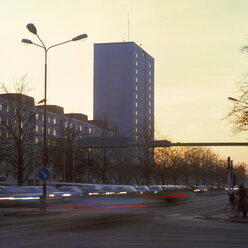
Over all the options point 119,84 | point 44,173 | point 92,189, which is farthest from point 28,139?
point 119,84

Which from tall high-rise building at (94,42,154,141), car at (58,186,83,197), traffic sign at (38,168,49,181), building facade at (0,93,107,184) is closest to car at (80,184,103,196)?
car at (58,186,83,197)

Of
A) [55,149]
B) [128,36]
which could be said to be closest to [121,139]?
[55,149]

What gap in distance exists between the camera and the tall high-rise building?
6417 inches

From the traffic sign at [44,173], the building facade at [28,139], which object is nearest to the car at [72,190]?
the building facade at [28,139]

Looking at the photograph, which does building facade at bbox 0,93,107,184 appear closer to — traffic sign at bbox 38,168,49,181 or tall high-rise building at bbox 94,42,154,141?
traffic sign at bbox 38,168,49,181

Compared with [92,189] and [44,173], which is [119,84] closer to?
[92,189]

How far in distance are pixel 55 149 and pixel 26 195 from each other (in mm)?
27153

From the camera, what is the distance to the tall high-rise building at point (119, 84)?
163000 mm

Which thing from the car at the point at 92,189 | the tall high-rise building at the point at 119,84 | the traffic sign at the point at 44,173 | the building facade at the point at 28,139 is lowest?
the car at the point at 92,189

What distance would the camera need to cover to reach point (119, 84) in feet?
541

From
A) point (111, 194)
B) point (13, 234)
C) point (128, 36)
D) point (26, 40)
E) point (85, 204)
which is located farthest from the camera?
point (128, 36)

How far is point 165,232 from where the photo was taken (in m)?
15.9

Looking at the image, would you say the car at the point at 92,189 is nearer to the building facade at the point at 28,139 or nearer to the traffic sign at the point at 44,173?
the building facade at the point at 28,139

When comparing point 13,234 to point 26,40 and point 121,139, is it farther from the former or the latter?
point 121,139
